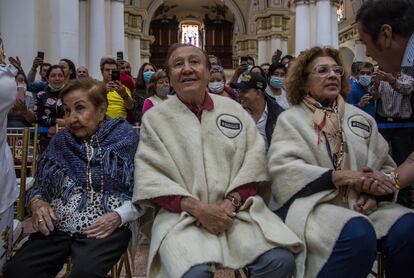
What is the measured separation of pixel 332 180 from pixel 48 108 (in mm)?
3135

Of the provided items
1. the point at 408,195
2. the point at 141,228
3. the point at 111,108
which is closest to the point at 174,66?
the point at 141,228

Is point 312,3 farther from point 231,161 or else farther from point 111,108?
point 231,161

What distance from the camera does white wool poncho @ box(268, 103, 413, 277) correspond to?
1920 mm

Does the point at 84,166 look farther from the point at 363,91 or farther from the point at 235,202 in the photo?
the point at 363,91

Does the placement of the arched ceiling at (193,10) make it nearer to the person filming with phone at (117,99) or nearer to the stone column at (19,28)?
the stone column at (19,28)

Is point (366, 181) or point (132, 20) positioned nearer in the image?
point (366, 181)

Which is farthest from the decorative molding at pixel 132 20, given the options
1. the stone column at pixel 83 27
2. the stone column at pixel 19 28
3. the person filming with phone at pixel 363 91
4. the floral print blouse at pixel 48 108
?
the person filming with phone at pixel 363 91

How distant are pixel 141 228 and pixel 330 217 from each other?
0.98 meters

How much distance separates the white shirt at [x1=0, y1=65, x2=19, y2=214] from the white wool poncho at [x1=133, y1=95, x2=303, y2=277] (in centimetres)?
61

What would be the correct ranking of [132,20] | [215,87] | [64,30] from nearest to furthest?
[215,87] < [64,30] < [132,20]

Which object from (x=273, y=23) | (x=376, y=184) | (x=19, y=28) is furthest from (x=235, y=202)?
(x=273, y=23)

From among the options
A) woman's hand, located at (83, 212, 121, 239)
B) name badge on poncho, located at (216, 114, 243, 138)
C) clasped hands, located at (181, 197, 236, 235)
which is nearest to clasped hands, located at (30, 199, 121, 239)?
woman's hand, located at (83, 212, 121, 239)

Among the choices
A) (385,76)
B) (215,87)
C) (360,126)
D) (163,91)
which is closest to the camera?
(360,126)

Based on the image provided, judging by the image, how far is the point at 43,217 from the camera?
2.03m
